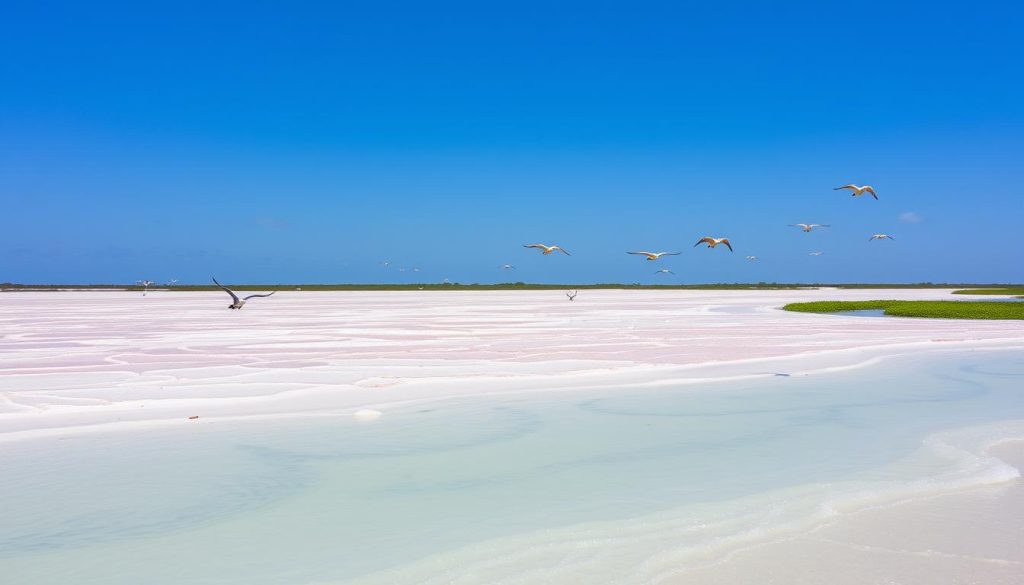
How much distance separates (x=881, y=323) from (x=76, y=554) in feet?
80.7

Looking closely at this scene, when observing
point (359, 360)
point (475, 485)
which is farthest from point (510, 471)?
point (359, 360)

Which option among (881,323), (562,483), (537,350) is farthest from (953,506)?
(881,323)

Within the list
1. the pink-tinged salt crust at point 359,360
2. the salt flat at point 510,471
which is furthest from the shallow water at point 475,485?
the pink-tinged salt crust at point 359,360

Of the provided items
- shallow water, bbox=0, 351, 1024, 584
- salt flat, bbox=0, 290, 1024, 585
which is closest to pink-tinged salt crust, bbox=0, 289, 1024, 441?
salt flat, bbox=0, 290, 1024, 585

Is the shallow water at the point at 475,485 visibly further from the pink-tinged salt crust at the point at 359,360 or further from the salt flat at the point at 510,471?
the pink-tinged salt crust at the point at 359,360

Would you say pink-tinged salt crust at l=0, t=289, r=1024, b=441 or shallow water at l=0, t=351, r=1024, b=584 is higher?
pink-tinged salt crust at l=0, t=289, r=1024, b=441

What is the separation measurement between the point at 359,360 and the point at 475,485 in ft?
26.8

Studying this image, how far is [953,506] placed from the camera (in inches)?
236

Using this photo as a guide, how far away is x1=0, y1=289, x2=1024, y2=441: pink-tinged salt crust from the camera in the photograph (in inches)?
399

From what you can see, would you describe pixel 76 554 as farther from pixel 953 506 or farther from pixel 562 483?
pixel 953 506

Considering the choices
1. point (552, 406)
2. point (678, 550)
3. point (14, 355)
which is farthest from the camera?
point (14, 355)

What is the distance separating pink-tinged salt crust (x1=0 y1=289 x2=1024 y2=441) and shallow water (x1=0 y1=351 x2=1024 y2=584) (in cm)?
109

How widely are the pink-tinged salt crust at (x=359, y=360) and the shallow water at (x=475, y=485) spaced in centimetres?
109

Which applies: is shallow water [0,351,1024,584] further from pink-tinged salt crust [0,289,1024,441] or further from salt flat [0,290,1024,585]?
pink-tinged salt crust [0,289,1024,441]
